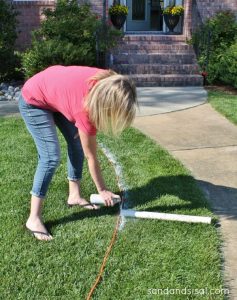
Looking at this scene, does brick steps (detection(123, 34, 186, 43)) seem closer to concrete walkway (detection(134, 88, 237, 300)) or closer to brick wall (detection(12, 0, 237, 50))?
brick wall (detection(12, 0, 237, 50))

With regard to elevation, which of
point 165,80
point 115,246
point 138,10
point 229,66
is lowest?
point 115,246

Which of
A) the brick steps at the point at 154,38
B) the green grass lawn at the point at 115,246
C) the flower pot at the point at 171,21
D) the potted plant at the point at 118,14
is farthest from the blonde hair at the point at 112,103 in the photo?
the flower pot at the point at 171,21

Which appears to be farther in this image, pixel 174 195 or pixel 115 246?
pixel 174 195

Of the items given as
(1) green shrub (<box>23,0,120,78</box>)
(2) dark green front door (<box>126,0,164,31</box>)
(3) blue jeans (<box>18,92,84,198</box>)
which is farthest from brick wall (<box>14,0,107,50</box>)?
(3) blue jeans (<box>18,92,84,198</box>)

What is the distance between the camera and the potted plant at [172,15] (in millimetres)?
11508

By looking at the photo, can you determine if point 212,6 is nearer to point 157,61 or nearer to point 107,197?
point 157,61

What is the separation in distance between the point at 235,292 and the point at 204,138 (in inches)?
126

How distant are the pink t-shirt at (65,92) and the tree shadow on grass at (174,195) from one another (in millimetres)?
975

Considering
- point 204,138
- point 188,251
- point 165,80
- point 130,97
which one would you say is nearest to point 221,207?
point 188,251

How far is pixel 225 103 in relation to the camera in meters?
7.65

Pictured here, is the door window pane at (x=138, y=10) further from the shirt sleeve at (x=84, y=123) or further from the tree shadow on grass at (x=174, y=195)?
the shirt sleeve at (x=84, y=123)

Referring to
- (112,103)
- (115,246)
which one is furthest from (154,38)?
(112,103)

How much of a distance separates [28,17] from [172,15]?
3730mm

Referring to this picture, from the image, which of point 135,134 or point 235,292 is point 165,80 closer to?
point 135,134
